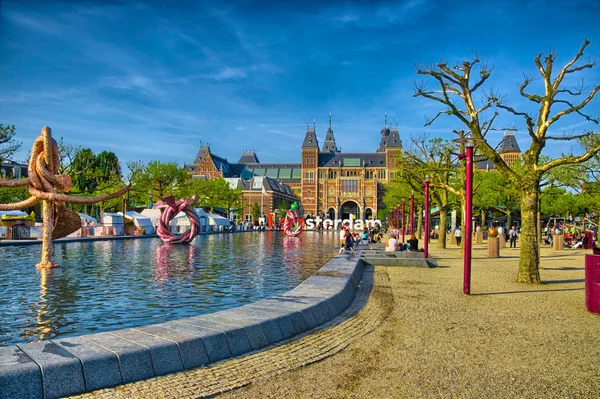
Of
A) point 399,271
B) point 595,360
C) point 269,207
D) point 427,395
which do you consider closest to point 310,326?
point 427,395

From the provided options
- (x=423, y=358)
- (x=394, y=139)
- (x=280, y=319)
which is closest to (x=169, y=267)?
(x=280, y=319)

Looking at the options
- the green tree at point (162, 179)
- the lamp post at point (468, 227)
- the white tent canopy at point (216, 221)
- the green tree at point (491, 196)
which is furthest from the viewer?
the green tree at point (162, 179)

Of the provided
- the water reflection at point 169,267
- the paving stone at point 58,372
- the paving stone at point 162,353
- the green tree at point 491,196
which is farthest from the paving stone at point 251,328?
the green tree at point 491,196

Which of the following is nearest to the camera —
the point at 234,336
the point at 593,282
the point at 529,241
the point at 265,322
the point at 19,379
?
the point at 19,379

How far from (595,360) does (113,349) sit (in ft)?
16.1

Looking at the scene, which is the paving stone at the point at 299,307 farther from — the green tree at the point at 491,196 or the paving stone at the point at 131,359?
the green tree at the point at 491,196

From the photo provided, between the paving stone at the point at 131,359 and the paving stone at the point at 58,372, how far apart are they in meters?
0.36

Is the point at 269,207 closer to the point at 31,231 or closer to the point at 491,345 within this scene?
the point at 31,231

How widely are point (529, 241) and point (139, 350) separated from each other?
10466 mm

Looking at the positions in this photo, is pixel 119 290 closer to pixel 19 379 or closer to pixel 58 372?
pixel 58 372

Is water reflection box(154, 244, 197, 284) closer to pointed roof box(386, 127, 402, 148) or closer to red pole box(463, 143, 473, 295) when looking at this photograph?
red pole box(463, 143, 473, 295)

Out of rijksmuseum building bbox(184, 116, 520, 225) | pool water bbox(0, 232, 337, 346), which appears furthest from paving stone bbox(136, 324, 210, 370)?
rijksmuseum building bbox(184, 116, 520, 225)

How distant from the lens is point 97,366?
4355mm

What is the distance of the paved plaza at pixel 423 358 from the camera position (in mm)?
4582
